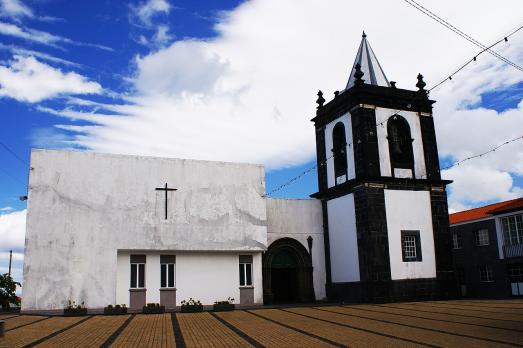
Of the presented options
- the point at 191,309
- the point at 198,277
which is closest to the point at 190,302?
the point at 198,277

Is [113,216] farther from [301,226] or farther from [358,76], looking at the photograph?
[358,76]

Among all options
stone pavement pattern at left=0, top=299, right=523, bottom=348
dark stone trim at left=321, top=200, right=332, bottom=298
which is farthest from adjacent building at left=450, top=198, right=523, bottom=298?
stone pavement pattern at left=0, top=299, right=523, bottom=348

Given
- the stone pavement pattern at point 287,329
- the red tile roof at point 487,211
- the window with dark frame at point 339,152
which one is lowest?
the stone pavement pattern at point 287,329

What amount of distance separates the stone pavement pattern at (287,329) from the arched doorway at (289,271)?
635cm

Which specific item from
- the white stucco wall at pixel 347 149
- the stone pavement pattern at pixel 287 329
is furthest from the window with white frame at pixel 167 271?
the white stucco wall at pixel 347 149

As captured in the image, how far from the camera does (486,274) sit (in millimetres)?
35125

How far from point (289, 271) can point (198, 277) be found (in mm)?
5458

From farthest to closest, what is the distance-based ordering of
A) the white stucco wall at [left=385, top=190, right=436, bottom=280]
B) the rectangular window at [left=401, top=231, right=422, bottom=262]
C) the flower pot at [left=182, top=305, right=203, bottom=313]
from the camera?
the rectangular window at [left=401, top=231, right=422, bottom=262] → the white stucco wall at [left=385, top=190, right=436, bottom=280] → the flower pot at [left=182, top=305, right=203, bottom=313]

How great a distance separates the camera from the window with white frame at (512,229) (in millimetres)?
31244

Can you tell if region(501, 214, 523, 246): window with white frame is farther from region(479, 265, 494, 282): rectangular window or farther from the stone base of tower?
the stone base of tower

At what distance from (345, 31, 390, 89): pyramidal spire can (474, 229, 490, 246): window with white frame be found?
48.9 feet

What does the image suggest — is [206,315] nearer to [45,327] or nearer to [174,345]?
[45,327]

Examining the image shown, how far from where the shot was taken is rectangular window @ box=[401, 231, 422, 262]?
24828mm

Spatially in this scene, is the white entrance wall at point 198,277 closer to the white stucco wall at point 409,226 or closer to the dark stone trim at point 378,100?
the white stucco wall at point 409,226
